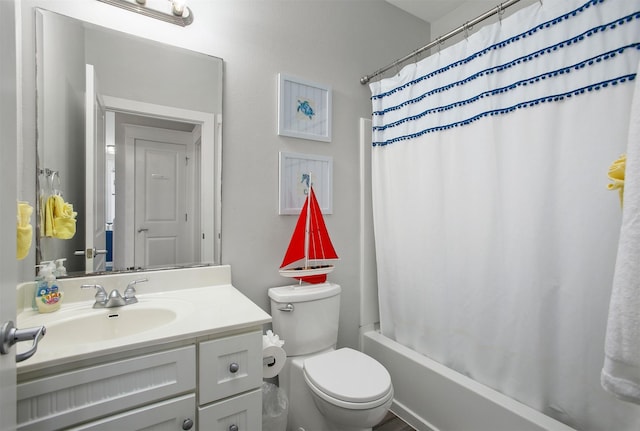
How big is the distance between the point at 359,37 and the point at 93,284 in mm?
2011

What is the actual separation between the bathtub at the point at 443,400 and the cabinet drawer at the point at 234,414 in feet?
3.03

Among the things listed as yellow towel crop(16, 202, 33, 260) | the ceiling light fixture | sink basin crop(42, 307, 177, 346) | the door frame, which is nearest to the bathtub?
the door frame

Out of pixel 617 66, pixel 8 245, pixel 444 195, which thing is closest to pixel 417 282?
pixel 444 195

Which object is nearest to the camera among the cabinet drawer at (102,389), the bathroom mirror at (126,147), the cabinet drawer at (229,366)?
the cabinet drawer at (102,389)

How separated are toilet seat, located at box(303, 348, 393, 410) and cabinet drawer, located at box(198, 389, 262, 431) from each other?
0.30 m

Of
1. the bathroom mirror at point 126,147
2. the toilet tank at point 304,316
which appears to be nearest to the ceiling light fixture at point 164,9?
the bathroom mirror at point 126,147

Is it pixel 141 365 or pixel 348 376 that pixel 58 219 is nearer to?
pixel 141 365

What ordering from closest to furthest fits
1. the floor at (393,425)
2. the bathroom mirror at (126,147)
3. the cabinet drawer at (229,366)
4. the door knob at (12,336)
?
the door knob at (12,336) → the cabinet drawer at (229,366) → the bathroom mirror at (126,147) → the floor at (393,425)

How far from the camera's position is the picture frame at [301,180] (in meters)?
1.76

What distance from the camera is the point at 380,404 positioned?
1.25 meters

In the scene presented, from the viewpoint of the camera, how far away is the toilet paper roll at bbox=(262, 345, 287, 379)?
133cm

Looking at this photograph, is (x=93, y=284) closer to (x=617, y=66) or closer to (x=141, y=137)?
(x=141, y=137)

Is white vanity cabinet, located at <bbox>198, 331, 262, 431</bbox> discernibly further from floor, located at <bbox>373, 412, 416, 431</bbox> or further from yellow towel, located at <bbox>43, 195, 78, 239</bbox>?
floor, located at <bbox>373, 412, 416, 431</bbox>

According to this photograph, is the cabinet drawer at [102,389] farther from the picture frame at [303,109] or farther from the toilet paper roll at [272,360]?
the picture frame at [303,109]
